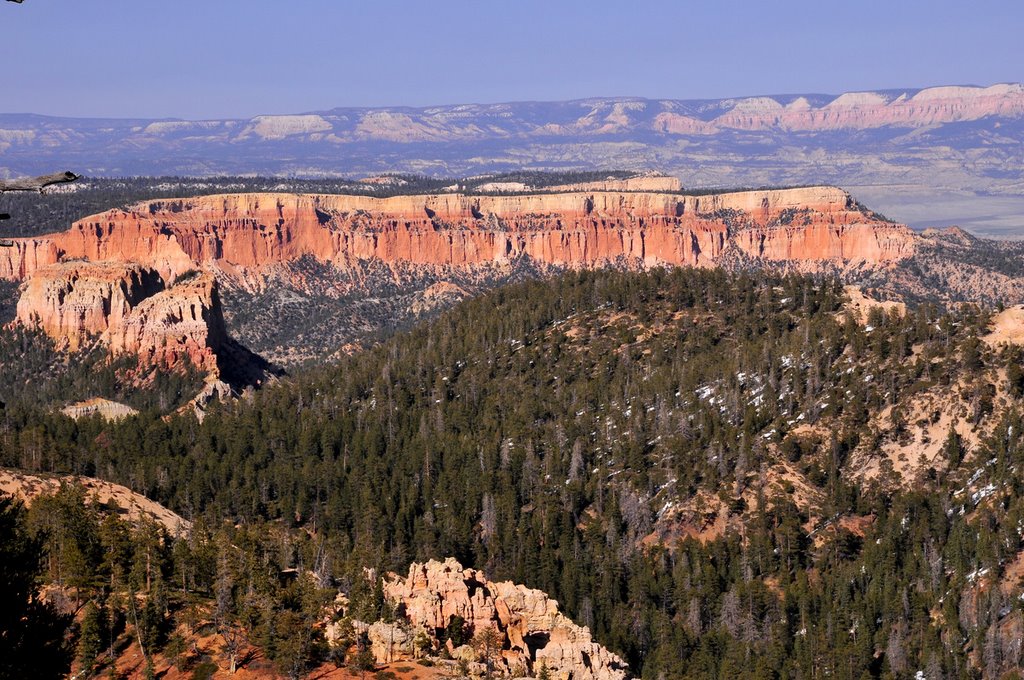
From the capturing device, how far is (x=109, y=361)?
598 ft

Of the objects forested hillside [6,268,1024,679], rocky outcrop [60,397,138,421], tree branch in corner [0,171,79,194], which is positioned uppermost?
tree branch in corner [0,171,79,194]

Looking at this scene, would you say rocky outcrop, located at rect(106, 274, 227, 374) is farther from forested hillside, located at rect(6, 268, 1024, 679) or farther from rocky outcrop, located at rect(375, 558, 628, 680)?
rocky outcrop, located at rect(375, 558, 628, 680)

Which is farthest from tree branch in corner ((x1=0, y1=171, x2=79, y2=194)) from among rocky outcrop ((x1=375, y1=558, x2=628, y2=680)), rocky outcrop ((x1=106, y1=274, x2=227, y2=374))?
rocky outcrop ((x1=106, y1=274, x2=227, y2=374))

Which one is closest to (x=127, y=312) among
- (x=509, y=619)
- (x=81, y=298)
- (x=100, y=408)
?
(x=81, y=298)

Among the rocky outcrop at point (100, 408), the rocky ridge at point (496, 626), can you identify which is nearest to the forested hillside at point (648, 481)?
the rocky ridge at point (496, 626)

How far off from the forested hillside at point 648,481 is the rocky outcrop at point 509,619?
2.95 m

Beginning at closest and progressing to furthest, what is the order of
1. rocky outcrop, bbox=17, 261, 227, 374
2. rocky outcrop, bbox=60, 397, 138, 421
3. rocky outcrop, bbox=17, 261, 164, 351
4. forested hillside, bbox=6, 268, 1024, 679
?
1. forested hillside, bbox=6, 268, 1024, 679
2. rocky outcrop, bbox=60, 397, 138, 421
3. rocky outcrop, bbox=17, 261, 227, 374
4. rocky outcrop, bbox=17, 261, 164, 351

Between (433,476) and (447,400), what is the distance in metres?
20.5

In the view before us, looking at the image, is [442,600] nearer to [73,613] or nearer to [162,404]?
[73,613]

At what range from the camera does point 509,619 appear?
71.8 meters

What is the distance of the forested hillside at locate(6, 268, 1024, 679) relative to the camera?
8369 cm

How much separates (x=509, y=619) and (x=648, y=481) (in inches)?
1735

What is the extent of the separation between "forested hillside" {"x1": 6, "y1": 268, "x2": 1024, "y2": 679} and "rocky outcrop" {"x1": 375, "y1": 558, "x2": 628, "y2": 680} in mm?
2953

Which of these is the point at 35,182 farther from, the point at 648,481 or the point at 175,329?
the point at 175,329
